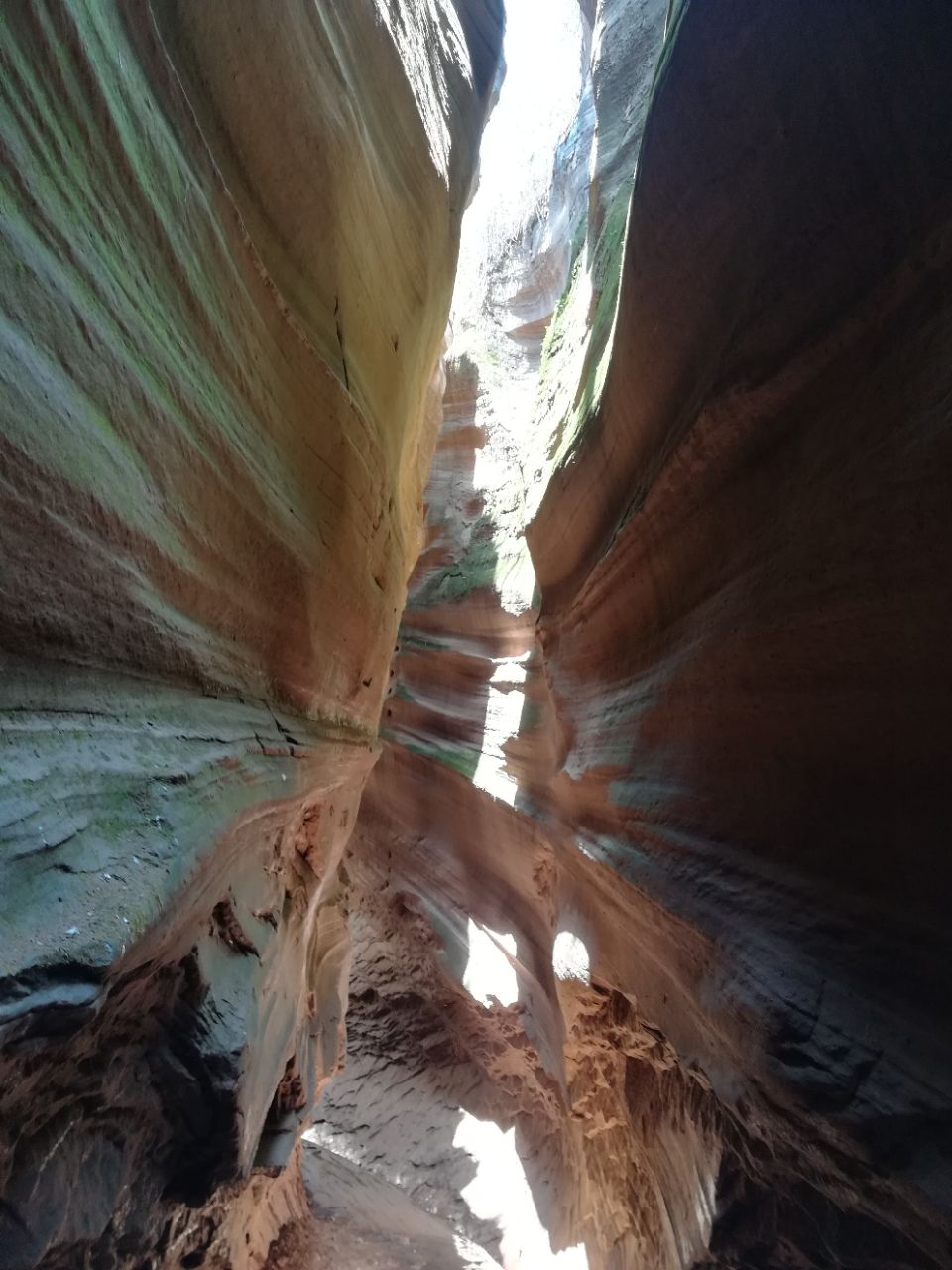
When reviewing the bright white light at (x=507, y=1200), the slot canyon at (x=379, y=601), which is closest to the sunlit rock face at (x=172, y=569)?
the slot canyon at (x=379, y=601)

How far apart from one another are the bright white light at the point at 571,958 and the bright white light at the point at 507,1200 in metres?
2.29

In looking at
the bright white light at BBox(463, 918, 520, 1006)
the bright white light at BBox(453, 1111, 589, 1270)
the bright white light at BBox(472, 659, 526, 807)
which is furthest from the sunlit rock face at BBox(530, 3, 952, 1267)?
the bright white light at BBox(453, 1111, 589, 1270)

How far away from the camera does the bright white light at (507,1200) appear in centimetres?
512

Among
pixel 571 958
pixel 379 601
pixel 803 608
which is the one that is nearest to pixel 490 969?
pixel 571 958

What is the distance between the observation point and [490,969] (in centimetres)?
626

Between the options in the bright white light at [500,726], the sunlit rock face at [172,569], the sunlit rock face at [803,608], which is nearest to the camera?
the sunlit rock face at [172,569]

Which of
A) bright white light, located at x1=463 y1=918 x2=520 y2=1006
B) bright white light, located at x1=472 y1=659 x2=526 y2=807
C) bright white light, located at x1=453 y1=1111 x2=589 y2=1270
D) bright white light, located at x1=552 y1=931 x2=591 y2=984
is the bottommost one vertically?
bright white light, located at x1=453 y1=1111 x2=589 y2=1270

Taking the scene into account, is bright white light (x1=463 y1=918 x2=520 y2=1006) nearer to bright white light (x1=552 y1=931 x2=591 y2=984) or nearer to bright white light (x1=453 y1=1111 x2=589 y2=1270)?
bright white light (x1=453 y1=1111 x2=589 y2=1270)

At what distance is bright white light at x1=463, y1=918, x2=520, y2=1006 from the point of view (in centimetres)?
605

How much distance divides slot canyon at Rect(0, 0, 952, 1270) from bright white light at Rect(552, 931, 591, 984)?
2.6 inches

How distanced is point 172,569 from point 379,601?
2452 millimetres

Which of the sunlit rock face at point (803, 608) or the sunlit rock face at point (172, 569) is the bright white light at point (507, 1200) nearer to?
the sunlit rock face at point (172, 569)

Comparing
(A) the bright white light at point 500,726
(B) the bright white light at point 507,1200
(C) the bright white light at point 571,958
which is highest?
(A) the bright white light at point 500,726

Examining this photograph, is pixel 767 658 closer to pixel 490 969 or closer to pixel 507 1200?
pixel 490 969
